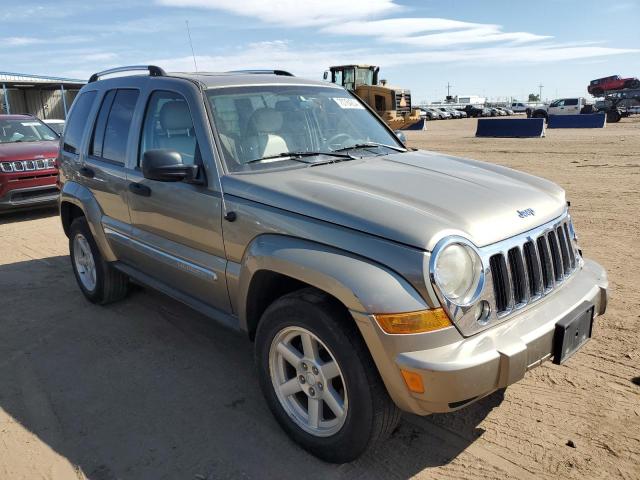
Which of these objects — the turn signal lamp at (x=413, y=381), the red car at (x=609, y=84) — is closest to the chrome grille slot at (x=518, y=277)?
the turn signal lamp at (x=413, y=381)

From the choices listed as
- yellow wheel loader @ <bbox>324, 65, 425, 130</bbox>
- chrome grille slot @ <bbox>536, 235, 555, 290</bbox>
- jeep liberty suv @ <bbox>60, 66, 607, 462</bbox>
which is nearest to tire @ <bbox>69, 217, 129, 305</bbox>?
jeep liberty suv @ <bbox>60, 66, 607, 462</bbox>

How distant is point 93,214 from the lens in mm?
4633

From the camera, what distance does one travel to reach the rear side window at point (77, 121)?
4.83 m

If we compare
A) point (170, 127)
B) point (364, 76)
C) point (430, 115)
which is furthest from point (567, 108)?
point (170, 127)

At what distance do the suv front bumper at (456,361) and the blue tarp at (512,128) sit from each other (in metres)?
23.0

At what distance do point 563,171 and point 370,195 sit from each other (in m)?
11.0

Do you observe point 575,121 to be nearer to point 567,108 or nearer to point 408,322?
point 567,108

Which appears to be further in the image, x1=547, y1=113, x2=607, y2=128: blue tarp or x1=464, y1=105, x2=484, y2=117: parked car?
x1=464, y1=105, x2=484, y2=117: parked car

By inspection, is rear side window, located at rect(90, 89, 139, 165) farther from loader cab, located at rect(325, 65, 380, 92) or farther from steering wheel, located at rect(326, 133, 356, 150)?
loader cab, located at rect(325, 65, 380, 92)

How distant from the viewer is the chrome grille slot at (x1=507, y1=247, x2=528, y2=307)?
259cm

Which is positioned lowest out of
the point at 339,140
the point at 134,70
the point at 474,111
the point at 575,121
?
the point at 575,121

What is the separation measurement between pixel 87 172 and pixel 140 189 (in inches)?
42.5

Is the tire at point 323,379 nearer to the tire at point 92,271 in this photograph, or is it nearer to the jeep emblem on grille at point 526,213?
the jeep emblem on grille at point 526,213

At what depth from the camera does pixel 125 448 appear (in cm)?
293
